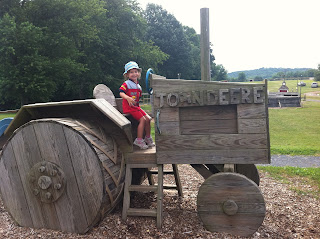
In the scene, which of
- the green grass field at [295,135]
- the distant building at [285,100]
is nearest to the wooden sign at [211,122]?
the green grass field at [295,135]

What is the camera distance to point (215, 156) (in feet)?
11.6

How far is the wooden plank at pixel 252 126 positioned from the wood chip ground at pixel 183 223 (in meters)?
1.25

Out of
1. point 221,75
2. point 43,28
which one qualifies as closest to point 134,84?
point 43,28

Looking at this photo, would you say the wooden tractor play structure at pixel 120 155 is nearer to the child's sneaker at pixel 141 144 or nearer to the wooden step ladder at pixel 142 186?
the wooden step ladder at pixel 142 186

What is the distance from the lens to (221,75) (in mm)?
55500

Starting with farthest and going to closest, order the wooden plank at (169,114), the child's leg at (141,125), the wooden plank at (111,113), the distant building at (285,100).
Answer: the distant building at (285,100), the child's leg at (141,125), the wooden plank at (169,114), the wooden plank at (111,113)

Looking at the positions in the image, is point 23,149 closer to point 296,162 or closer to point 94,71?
point 296,162

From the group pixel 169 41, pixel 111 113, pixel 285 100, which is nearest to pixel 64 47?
pixel 111 113

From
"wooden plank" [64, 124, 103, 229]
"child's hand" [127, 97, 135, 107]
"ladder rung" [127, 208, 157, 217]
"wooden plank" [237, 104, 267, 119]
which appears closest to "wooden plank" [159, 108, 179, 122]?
"child's hand" [127, 97, 135, 107]

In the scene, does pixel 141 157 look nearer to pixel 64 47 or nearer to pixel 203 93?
pixel 203 93

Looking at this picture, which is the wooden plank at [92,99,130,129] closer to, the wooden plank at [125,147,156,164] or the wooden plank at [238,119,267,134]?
the wooden plank at [125,147,156,164]

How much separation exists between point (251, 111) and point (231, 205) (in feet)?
3.62

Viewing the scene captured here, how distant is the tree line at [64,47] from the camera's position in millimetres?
15680

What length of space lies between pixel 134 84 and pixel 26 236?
2.35m
